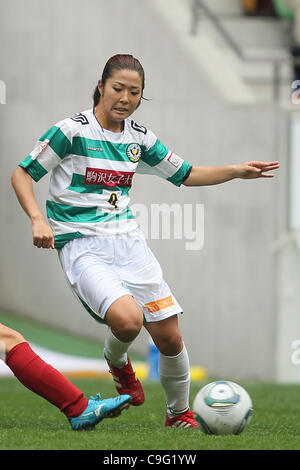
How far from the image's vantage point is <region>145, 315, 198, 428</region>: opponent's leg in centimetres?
447

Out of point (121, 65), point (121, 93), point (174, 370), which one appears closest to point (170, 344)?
point (174, 370)

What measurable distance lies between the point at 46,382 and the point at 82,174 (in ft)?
3.29

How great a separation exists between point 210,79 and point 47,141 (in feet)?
25.3

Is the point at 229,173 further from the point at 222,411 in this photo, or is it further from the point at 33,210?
the point at 222,411

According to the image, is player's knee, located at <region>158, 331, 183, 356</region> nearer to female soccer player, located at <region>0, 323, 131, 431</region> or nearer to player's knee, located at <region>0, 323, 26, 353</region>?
female soccer player, located at <region>0, 323, 131, 431</region>

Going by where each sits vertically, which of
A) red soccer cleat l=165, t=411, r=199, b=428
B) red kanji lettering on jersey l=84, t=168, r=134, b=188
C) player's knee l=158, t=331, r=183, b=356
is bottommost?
red soccer cleat l=165, t=411, r=199, b=428

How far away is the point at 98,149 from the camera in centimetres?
443

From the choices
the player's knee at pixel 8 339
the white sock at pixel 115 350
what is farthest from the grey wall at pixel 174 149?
the player's knee at pixel 8 339

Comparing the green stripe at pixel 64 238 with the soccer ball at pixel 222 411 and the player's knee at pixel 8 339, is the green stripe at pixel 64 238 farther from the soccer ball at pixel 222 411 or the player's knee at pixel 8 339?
the soccer ball at pixel 222 411

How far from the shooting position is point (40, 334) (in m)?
12.0

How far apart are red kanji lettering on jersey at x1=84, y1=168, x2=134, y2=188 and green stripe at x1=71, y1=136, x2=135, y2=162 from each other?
7cm

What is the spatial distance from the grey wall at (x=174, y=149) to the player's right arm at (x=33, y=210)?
23.2ft

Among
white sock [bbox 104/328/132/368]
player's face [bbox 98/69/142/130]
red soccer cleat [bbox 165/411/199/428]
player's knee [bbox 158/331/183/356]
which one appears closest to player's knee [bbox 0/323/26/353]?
white sock [bbox 104/328/132/368]

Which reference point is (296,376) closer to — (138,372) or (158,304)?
(138,372)
